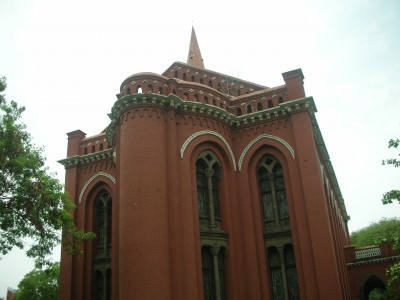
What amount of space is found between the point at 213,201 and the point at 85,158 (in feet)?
31.4

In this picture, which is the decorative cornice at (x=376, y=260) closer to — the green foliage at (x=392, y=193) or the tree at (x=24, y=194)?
the green foliage at (x=392, y=193)

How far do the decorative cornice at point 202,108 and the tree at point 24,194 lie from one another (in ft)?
15.6

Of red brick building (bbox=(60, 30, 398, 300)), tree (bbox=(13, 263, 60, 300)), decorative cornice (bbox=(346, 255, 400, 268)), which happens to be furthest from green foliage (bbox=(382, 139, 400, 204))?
tree (bbox=(13, 263, 60, 300))

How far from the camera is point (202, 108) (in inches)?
803

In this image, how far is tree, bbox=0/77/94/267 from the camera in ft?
50.5

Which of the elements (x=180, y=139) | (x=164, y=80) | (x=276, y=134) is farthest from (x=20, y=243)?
(x=276, y=134)

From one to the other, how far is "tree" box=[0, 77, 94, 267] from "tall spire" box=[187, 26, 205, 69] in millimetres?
16336

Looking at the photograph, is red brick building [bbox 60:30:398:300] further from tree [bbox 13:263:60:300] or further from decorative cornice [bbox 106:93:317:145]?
tree [bbox 13:263:60:300]

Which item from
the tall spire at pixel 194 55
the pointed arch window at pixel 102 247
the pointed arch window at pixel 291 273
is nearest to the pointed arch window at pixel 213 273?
the pointed arch window at pixel 291 273

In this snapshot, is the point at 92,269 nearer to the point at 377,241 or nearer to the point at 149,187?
the point at 149,187

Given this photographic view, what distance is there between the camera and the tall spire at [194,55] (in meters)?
30.7

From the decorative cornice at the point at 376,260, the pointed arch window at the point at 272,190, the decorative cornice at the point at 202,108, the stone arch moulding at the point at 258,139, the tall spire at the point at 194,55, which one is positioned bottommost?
the decorative cornice at the point at 376,260

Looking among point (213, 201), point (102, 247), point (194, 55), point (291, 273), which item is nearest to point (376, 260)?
point (291, 273)

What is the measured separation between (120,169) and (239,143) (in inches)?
254
